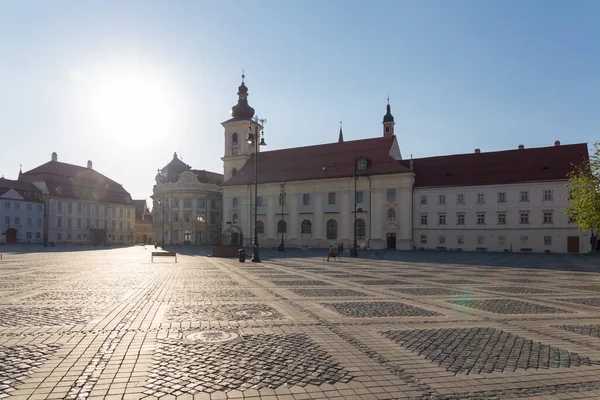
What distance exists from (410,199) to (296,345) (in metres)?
52.1

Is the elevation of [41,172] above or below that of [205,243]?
above

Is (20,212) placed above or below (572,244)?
above

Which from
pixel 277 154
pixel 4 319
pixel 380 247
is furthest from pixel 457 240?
pixel 4 319

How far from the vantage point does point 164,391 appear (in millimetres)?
5348

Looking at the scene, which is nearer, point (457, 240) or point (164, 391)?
point (164, 391)

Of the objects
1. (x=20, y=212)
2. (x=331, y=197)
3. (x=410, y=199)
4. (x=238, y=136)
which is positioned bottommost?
(x=20, y=212)

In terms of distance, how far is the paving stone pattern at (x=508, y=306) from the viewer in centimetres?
1112

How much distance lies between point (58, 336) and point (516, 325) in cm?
919

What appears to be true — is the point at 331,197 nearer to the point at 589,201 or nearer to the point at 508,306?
the point at 589,201

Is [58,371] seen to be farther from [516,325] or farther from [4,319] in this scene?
[516,325]

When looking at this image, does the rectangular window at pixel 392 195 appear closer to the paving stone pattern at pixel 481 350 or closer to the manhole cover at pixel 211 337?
the paving stone pattern at pixel 481 350

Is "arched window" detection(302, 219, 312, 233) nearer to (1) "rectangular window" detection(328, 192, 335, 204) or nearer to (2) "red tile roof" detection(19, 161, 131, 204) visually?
(1) "rectangular window" detection(328, 192, 335, 204)

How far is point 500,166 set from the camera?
5581 centimetres

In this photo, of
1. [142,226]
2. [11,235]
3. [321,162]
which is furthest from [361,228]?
[142,226]
